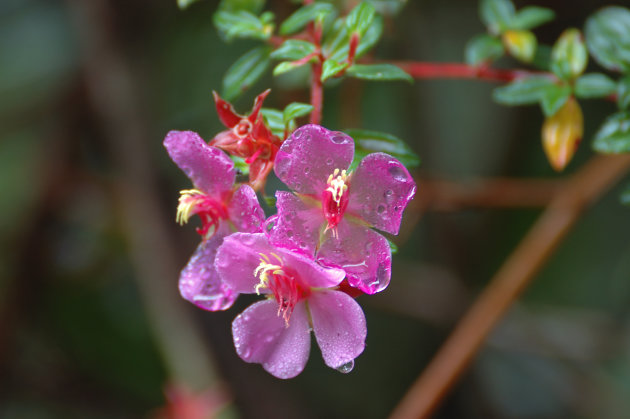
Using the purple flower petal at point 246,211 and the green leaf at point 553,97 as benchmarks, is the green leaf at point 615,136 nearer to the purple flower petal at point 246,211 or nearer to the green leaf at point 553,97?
the green leaf at point 553,97

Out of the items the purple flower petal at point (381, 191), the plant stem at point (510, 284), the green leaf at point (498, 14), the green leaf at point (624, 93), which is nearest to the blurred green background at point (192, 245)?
the plant stem at point (510, 284)

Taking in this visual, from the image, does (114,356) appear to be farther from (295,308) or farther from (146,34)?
(295,308)

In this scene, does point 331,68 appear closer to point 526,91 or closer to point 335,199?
point 335,199

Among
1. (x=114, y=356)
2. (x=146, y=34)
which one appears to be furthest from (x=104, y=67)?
(x=114, y=356)

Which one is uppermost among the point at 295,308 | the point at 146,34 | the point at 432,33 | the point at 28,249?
the point at 295,308

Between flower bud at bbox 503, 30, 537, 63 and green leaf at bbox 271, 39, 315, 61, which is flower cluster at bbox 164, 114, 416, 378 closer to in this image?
green leaf at bbox 271, 39, 315, 61

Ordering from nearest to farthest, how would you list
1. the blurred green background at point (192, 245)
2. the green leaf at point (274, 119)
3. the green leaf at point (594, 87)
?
the green leaf at point (274, 119)
the green leaf at point (594, 87)
the blurred green background at point (192, 245)
